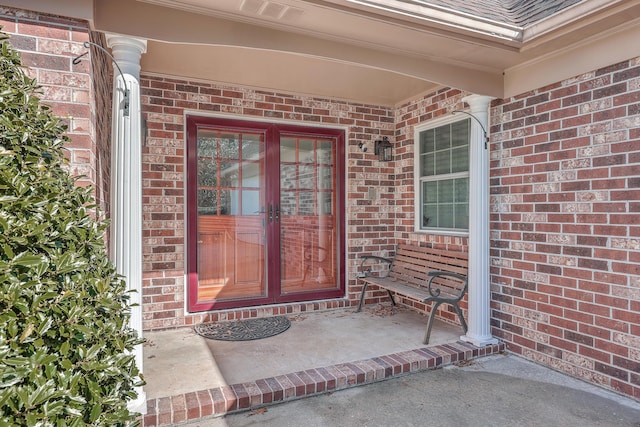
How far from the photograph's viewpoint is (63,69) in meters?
2.21

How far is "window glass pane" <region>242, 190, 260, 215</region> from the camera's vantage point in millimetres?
4473

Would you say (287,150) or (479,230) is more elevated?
(287,150)

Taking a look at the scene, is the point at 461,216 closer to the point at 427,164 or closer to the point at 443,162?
the point at 443,162

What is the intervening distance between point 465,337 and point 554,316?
2.58ft

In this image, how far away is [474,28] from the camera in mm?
Answer: 2877

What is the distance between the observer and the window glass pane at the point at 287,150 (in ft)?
15.4

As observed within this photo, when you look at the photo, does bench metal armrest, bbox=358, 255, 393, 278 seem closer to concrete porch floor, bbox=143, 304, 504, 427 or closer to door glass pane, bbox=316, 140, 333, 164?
concrete porch floor, bbox=143, 304, 504, 427

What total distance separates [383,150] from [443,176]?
954mm

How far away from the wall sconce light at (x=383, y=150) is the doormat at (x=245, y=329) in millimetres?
2395

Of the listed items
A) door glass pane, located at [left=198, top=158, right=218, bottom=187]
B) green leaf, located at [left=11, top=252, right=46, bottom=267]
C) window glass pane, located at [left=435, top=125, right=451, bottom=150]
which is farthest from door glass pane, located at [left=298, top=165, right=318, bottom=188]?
green leaf, located at [left=11, top=252, right=46, bottom=267]

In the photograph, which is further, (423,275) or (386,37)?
(423,275)

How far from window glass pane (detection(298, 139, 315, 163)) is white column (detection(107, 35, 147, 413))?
246 centimetres

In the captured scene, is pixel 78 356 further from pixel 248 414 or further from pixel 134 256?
pixel 248 414

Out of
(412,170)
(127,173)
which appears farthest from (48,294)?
(412,170)
